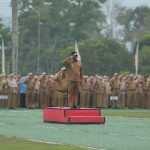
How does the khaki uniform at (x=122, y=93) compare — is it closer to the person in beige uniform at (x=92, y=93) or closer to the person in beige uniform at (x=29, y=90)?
the person in beige uniform at (x=92, y=93)

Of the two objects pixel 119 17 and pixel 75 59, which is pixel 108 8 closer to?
pixel 119 17

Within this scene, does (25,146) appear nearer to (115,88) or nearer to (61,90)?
(61,90)

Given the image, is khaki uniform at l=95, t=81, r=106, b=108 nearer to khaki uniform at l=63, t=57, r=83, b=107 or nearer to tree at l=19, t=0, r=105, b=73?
khaki uniform at l=63, t=57, r=83, b=107

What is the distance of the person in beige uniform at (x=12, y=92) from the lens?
34.6 m

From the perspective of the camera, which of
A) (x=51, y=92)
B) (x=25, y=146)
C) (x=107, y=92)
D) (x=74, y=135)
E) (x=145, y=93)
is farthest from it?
(x=145, y=93)

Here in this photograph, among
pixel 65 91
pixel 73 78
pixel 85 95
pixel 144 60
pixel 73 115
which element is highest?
pixel 144 60

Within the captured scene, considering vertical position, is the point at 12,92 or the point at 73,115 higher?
the point at 12,92

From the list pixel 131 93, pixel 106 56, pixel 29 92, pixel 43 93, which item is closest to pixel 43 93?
pixel 43 93

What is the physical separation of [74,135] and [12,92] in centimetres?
1620

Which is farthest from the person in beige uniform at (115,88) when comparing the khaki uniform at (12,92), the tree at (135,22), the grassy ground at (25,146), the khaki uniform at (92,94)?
the tree at (135,22)

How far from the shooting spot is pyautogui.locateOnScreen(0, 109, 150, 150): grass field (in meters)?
16.0

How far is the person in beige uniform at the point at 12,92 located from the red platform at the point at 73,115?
36.2ft

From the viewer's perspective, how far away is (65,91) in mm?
34562

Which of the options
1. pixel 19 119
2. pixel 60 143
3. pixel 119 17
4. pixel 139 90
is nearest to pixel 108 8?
pixel 119 17
